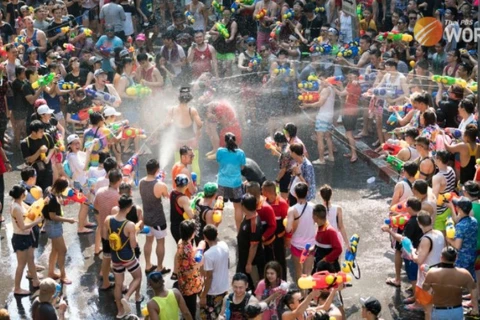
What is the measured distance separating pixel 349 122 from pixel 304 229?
18.8ft

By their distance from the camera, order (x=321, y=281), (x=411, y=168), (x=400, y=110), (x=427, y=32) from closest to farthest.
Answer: (x=321, y=281), (x=411, y=168), (x=400, y=110), (x=427, y=32)

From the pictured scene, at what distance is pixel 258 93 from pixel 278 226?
25.6 ft

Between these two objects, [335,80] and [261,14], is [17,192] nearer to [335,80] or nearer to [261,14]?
[335,80]

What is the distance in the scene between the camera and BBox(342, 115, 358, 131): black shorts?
1702 cm

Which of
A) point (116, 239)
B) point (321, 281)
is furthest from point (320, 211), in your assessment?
point (116, 239)

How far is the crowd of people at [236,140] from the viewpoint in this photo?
1087 centimetres

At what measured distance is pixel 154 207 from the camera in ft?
40.7

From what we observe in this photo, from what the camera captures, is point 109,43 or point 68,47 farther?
point 109,43

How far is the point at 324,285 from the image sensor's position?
9.59 metres

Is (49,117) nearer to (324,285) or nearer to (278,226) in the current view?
(278,226)

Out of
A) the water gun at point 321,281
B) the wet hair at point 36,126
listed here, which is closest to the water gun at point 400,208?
the water gun at point 321,281

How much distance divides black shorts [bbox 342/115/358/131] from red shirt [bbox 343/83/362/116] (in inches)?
3.4

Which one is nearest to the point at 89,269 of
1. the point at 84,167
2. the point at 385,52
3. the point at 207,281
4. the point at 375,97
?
the point at 84,167

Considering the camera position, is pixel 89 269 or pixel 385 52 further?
pixel 385 52
